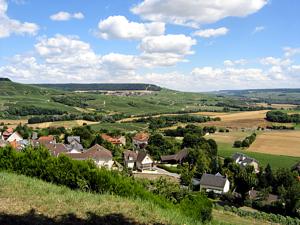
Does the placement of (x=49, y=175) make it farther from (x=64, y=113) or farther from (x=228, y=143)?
(x=64, y=113)

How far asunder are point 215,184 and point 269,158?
24931mm

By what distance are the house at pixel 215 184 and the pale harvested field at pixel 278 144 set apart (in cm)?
2876

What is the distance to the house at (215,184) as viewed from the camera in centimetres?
4915

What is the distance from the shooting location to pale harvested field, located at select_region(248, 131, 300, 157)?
7660cm

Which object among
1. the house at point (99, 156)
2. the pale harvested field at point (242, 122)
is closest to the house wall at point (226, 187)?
the house at point (99, 156)

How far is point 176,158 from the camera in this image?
221 ft

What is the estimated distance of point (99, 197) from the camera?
1184 centimetres

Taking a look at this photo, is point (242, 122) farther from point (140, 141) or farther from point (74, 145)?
point (74, 145)

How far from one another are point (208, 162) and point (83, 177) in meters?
46.4

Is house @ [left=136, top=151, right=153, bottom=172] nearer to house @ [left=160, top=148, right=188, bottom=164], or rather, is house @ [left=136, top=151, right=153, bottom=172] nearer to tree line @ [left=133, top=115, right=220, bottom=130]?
house @ [left=160, top=148, right=188, bottom=164]

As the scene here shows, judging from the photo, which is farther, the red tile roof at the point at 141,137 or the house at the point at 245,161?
the red tile roof at the point at 141,137

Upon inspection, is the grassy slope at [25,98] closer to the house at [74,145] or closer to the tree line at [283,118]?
the house at [74,145]

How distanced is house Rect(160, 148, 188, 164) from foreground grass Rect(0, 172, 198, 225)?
5477cm

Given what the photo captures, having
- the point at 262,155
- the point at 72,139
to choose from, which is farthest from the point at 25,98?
the point at 262,155
